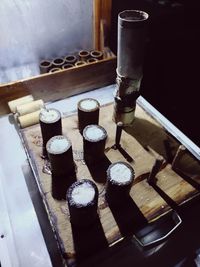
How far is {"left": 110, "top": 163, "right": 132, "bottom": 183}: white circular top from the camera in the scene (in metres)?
1.06

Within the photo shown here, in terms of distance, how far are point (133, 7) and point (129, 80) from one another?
123cm

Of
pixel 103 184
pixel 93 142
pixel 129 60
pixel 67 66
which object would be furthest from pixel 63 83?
pixel 103 184

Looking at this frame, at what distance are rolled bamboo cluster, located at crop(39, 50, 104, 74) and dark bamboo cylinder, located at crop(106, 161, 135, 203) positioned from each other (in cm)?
106

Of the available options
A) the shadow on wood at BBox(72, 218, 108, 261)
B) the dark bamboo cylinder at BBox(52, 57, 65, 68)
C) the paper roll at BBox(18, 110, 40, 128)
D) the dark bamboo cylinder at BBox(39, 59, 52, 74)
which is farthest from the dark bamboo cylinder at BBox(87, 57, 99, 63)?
the shadow on wood at BBox(72, 218, 108, 261)

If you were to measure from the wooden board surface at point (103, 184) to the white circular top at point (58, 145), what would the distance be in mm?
179

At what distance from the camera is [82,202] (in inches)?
38.0

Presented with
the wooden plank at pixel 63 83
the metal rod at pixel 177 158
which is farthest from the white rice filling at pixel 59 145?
the wooden plank at pixel 63 83

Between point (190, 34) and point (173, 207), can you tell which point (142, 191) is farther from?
point (190, 34)

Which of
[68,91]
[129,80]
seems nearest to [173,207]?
[129,80]

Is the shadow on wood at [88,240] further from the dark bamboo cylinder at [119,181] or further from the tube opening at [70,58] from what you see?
the tube opening at [70,58]

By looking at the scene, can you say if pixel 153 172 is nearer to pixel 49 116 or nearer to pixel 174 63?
pixel 49 116

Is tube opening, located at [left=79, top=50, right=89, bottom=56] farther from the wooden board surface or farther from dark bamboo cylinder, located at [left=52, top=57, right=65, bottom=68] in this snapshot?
the wooden board surface

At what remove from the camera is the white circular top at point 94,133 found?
4.00ft

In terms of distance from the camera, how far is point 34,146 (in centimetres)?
140
